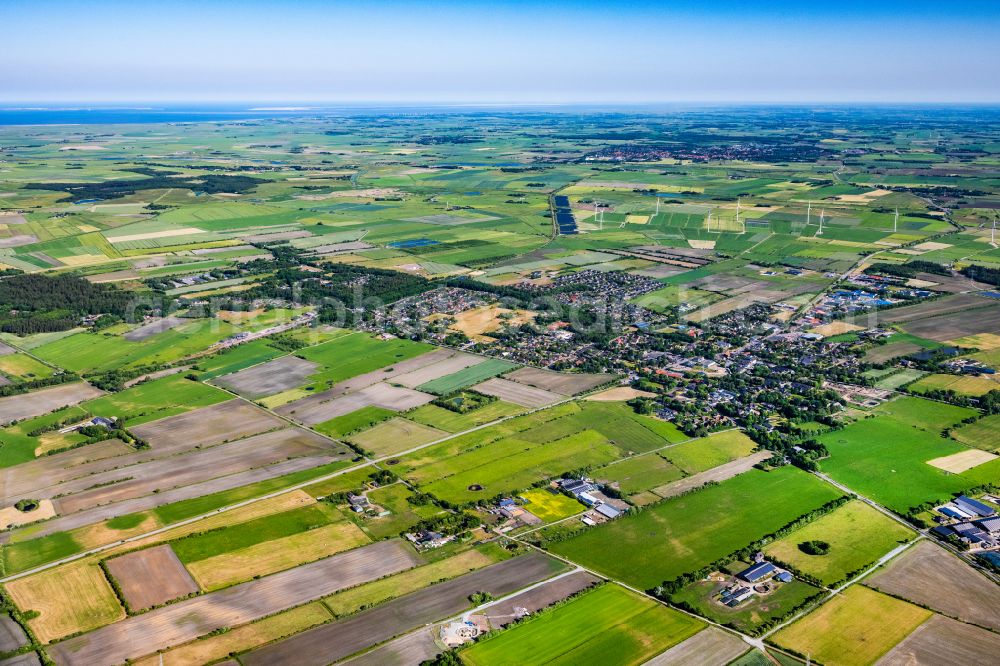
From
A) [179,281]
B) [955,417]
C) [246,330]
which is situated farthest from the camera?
[179,281]

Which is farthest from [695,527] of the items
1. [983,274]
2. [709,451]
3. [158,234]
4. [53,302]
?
[158,234]

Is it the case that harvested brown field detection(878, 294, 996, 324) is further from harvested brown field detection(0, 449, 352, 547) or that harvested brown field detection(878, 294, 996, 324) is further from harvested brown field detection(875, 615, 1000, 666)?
harvested brown field detection(0, 449, 352, 547)

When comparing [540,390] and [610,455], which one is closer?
[610,455]

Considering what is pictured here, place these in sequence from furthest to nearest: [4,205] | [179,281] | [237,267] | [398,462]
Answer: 1. [4,205]
2. [237,267]
3. [179,281]
4. [398,462]

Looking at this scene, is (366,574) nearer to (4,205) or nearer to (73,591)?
(73,591)

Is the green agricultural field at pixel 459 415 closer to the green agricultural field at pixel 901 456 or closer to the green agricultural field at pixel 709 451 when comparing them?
the green agricultural field at pixel 709 451

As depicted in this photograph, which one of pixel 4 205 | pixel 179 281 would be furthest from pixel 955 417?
pixel 4 205

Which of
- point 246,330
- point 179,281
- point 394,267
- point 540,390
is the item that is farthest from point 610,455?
point 179,281

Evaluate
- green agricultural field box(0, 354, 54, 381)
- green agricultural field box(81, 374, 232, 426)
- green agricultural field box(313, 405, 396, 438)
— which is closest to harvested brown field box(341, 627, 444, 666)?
green agricultural field box(313, 405, 396, 438)
